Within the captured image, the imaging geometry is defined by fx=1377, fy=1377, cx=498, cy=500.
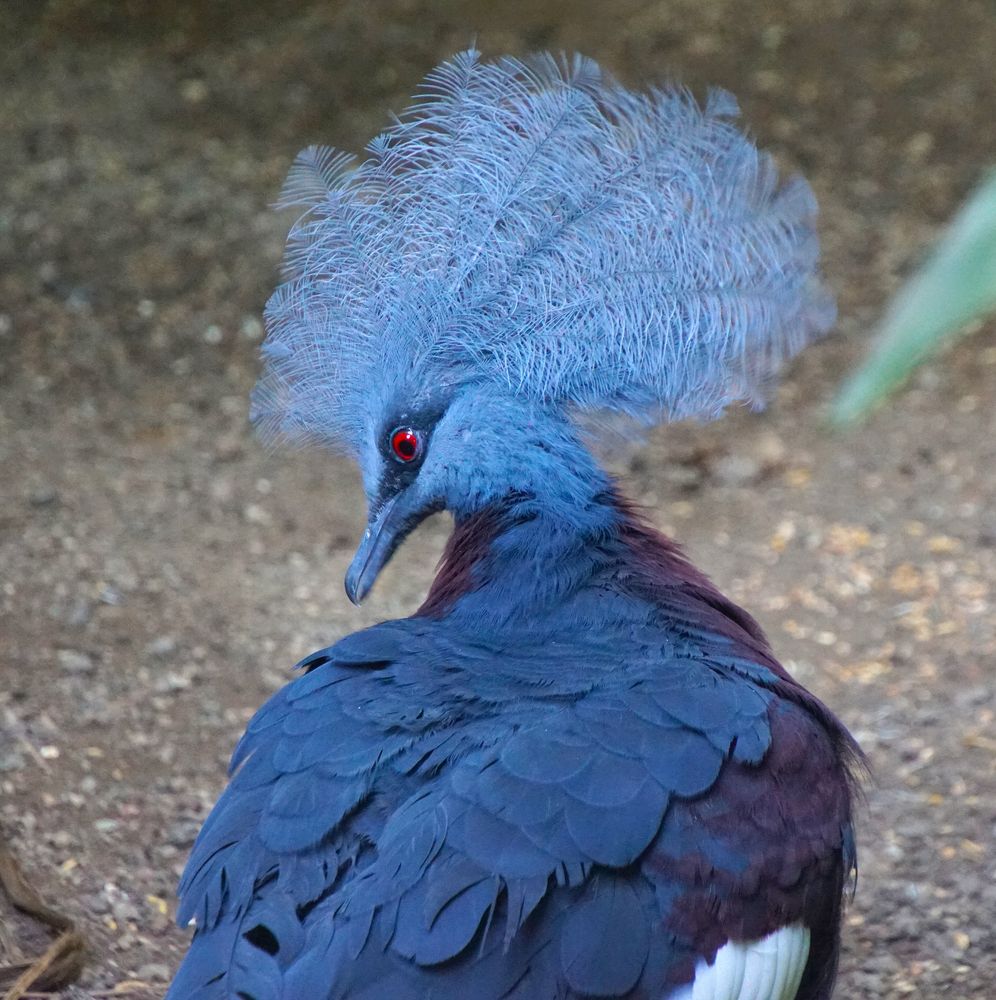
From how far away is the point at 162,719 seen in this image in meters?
2.93

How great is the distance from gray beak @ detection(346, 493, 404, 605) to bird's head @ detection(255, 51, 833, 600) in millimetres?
23

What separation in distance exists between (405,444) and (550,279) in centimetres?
34

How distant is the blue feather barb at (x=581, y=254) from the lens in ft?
6.77

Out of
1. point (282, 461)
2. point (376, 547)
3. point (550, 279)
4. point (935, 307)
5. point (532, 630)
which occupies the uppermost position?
point (282, 461)

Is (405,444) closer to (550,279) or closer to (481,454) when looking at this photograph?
(481,454)

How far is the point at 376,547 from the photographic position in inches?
88.7

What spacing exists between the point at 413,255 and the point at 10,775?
1.29m

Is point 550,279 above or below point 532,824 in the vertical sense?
above

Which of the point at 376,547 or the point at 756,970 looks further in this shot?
the point at 376,547

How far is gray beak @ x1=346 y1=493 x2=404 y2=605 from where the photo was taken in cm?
224

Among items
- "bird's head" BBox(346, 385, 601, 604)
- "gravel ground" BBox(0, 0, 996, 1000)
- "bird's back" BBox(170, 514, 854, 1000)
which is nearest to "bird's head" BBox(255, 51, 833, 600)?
"bird's head" BBox(346, 385, 601, 604)

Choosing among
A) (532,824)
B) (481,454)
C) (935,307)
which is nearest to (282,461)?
(481,454)

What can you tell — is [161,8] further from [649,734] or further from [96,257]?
[649,734]

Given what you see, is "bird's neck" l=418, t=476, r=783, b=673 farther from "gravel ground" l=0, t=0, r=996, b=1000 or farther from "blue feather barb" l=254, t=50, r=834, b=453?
"gravel ground" l=0, t=0, r=996, b=1000
